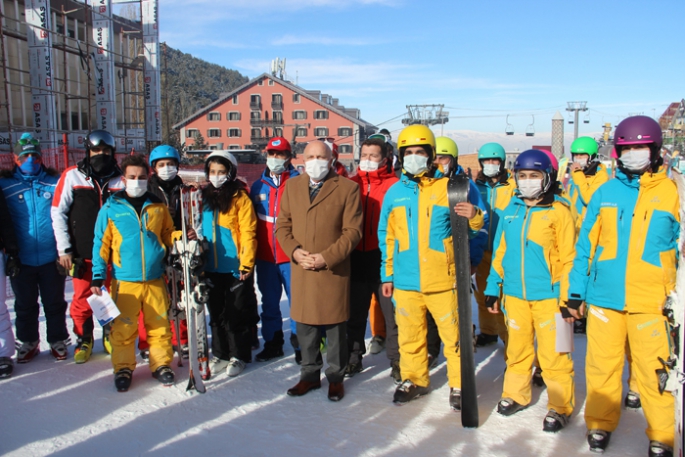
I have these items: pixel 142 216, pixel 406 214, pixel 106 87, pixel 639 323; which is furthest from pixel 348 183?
pixel 106 87

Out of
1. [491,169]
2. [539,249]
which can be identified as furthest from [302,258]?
[491,169]

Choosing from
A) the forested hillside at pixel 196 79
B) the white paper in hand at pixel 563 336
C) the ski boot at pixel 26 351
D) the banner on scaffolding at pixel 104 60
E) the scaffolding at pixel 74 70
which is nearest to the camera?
the white paper in hand at pixel 563 336

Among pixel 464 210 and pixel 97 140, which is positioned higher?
pixel 97 140

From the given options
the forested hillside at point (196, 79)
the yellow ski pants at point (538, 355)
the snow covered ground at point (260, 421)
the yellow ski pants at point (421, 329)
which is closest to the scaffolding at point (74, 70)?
the snow covered ground at point (260, 421)

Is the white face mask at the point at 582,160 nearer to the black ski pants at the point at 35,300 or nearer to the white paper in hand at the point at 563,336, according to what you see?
the white paper in hand at the point at 563,336

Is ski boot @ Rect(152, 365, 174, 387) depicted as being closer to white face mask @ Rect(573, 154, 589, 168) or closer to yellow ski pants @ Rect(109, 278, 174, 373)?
yellow ski pants @ Rect(109, 278, 174, 373)

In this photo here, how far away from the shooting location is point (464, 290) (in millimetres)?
3527

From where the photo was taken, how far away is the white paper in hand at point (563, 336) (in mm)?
3355

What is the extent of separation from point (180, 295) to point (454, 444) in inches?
107

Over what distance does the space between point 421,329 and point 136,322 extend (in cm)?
237

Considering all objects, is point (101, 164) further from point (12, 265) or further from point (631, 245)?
point (631, 245)

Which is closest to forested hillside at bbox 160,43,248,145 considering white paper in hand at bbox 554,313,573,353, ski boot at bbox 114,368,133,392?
ski boot at bbox 114,368,133,392

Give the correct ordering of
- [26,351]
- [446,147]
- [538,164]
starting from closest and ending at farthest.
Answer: [538,164]
[26,351]
[446,147]

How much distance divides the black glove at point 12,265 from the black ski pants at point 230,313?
5.44 feet
